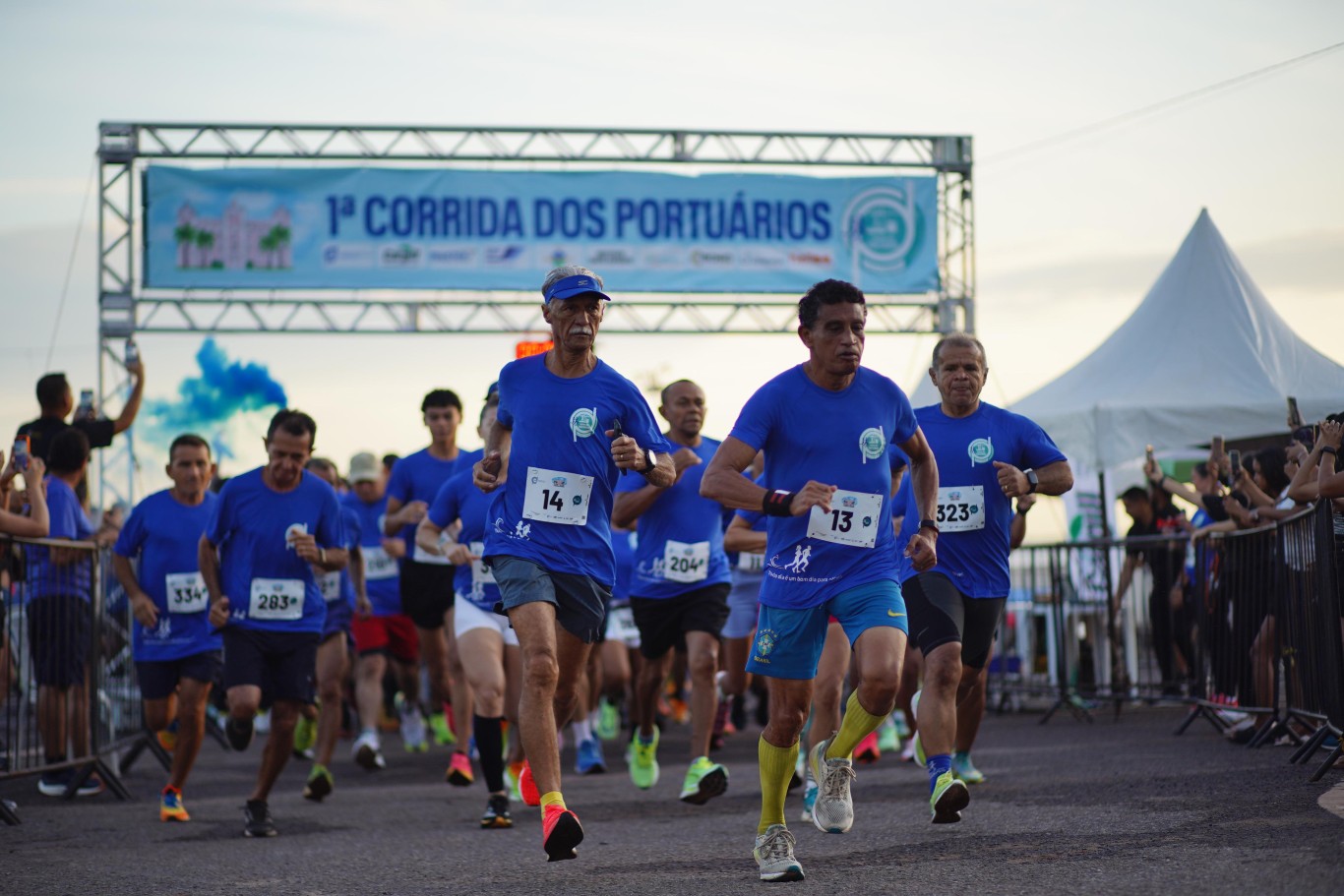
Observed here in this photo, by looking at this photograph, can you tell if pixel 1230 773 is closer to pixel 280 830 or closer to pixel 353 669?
pixel 280 830

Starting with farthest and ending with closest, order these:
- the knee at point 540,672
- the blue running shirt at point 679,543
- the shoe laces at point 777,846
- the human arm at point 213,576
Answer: the blue running shirt at point 679,543
the human arm at point 213,576
the knee at point 540,672
the shoe laces at point 777,846

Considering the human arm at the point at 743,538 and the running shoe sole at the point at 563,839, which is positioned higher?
the human arm at the point at 743,538

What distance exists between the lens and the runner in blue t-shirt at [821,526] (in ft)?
20.3

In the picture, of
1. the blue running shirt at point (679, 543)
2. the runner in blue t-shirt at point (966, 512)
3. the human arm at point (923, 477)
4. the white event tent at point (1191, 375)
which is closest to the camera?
the human arm at point (923, 477)

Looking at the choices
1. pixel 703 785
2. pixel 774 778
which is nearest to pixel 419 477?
pixel 703 785

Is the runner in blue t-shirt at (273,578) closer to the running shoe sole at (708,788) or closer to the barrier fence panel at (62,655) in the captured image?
the barrier fence panel at (62,655)

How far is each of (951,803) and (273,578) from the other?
3648mm

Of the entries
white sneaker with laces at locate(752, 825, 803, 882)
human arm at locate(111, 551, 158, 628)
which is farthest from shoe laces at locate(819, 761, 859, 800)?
human arm at locate(111, 551, 158, 628)

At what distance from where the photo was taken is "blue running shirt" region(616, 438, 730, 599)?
9742 millimetres

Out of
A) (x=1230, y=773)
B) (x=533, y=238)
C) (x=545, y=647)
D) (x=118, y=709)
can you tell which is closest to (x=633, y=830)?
(x=545, y=647)

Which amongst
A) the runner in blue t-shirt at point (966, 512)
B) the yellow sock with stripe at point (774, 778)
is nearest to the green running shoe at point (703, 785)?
the runner in blue t-shirt at point (966, 512)

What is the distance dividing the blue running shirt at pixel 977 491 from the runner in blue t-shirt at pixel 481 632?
7.29 ft

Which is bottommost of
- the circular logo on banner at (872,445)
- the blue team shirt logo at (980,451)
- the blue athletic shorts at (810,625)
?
the blue athletic shorts at (810,625)

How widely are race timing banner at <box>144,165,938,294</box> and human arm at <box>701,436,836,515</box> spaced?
15.5 metres
